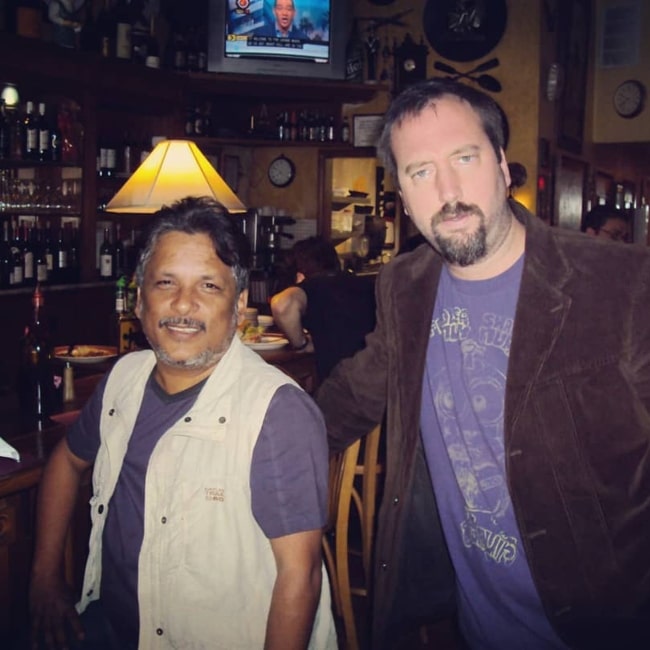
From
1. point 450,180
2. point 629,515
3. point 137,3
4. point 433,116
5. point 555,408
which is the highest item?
point 137,3

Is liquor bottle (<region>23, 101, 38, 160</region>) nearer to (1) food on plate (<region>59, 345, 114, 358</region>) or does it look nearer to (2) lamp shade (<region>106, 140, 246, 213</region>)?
(2) lamp shade (<region>106, 140, 246, 213</region>)

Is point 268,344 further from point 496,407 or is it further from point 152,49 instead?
point 152,49

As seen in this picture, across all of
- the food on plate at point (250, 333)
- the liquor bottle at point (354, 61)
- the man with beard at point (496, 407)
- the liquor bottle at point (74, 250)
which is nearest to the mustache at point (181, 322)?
the man with beard at point (496, 407)

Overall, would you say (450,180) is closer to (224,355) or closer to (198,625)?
(224,355)

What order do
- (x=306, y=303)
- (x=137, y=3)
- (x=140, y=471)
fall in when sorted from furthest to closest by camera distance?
1. (x=137, y=3)
2. (x=306, y=303)
3. (x=140, y=471)

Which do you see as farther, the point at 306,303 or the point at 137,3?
the point at 137,3

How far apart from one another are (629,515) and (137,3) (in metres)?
5.15

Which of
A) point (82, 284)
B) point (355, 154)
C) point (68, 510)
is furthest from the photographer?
point (355, 154)

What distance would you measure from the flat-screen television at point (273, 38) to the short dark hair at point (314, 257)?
2069 mm

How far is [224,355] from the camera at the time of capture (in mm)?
1617

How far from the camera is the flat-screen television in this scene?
17.0 feet

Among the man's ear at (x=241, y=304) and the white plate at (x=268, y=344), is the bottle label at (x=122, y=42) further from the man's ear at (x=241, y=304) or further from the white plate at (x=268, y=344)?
the man's ear at (x=241, y=304)

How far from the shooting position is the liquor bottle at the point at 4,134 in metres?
4.62

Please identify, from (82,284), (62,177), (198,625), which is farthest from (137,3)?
(198,625)
